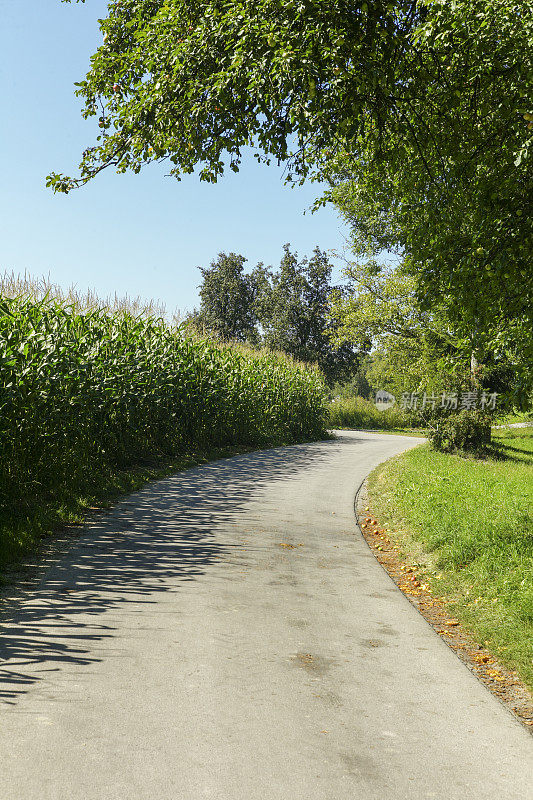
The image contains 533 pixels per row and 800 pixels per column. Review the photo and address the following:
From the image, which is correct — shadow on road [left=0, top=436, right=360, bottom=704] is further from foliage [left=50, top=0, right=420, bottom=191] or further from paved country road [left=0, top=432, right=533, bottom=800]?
foliage [left=50, top=0, right=420, bottom=191]

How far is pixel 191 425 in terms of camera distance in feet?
54.1

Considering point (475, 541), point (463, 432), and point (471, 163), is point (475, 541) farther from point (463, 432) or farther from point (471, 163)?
point (463, 432)

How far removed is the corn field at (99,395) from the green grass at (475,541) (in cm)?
505

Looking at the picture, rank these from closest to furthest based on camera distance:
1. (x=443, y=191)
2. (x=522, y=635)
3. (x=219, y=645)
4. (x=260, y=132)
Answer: (x=219, y=645) < (x=522, y=635) < (x=260, y=132) < (x=443, y=191)

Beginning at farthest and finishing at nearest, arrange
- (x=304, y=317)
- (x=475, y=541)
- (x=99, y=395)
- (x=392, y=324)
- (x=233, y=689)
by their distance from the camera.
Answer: (x=304, y=317), (x=392, y=324), (x=99, y=395), (x=475, y=541), (x=233, y=689)

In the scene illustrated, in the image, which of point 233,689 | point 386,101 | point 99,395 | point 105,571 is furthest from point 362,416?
point 233,689

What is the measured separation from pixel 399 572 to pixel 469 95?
6.12 metres

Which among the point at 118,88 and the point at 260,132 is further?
the point at 118,88

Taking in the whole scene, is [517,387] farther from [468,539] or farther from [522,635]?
[522,635]

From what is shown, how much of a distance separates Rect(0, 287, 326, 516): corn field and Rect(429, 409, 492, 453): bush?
6052mm

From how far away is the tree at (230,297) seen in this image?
190ft

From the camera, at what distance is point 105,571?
6152 mm

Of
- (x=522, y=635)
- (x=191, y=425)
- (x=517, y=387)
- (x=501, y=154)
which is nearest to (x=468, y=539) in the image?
(x=517, y=387)

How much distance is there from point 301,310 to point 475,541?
36825 millimetres
